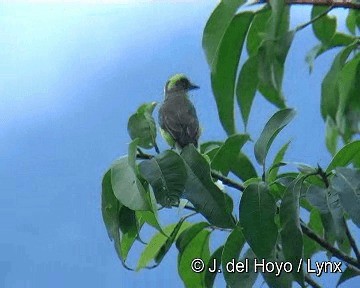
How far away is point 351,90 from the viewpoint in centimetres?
113

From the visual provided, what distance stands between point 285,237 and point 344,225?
10cm

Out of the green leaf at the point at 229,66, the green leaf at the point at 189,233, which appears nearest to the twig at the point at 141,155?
the green leaf at the point at 229,66

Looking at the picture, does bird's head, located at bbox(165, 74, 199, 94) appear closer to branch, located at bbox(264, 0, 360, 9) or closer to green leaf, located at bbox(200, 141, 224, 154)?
green leaf, located at bbox(200, 141, 224, 154)

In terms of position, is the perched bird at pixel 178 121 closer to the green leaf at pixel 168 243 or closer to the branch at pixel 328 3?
the green leaf at pixel 168 243

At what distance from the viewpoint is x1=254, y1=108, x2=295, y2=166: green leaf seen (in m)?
0.94

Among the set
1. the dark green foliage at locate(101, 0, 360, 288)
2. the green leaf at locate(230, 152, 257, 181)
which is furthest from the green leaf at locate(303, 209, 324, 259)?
the green leaf at locate(230, 152, 257, 181)

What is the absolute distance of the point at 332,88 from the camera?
3.69 feet

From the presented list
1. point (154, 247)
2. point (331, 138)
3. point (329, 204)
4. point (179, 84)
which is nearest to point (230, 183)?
point (329, 204)

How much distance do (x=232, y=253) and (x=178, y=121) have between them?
0.89ft

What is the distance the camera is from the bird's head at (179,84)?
147 centimetres

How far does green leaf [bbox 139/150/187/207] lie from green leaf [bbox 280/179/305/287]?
0.41 feet

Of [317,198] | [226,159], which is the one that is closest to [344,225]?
[317,198]

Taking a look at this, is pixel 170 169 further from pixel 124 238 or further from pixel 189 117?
pixel 189 117

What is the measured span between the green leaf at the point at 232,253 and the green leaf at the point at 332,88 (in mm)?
240
